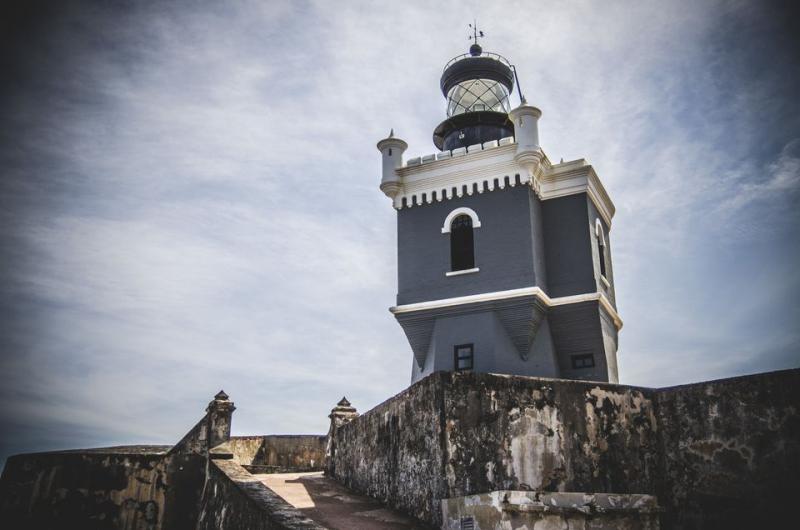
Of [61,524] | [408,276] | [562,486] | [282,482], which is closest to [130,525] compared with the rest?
[61,524]

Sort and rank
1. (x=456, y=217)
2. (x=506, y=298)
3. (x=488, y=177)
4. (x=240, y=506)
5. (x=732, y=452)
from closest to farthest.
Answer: (x=732, y=452) < (x=240, y=506) < (x=506, y=298) < (x=488, y=177) < (x=456, y=217)

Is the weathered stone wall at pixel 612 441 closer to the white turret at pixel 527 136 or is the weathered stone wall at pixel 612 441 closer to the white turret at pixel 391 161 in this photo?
the white turret at pixel 527 136

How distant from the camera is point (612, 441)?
8875 millimetres

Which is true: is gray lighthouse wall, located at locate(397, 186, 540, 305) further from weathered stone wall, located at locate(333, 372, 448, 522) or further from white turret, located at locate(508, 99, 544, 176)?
weathered stone wall, located at locate(333, 372, 448, 522)

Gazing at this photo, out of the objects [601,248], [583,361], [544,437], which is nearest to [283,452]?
[583,361]

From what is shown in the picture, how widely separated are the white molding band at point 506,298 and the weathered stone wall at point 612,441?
701cm

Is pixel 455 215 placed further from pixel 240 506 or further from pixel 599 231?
pixel 240 506

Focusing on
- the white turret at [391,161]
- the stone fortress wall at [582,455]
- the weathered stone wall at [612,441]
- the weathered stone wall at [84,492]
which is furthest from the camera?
the white turret at [391,161]

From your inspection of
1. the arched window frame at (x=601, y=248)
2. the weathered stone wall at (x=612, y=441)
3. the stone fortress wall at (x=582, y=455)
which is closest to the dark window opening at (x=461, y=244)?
the arched window frame at (x=601, y=248)

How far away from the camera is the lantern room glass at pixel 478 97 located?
21156 mm

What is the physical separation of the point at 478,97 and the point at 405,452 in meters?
14.2

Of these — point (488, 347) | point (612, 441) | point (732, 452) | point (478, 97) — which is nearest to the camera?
point (732, 452)

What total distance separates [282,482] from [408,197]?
8.84 metres

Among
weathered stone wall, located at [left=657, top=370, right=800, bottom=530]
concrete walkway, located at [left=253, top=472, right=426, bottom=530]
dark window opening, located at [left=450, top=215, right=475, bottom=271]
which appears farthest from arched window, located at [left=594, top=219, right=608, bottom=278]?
concrete walkway, located at [left=253, top=472, right=426, bottom=530]
